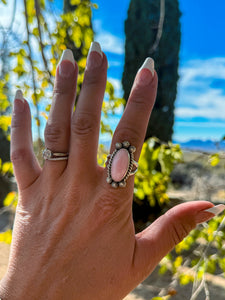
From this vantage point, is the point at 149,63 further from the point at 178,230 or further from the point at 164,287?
the point at 164,287

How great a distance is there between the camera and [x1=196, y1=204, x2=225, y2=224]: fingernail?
3.24 ft

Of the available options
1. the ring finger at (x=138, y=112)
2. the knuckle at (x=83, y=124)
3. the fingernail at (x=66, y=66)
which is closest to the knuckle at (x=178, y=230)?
the ring finger at (x=138, y=112)

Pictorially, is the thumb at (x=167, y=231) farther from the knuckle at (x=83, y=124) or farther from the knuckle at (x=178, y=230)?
the knuckle at (x=83, y=124)

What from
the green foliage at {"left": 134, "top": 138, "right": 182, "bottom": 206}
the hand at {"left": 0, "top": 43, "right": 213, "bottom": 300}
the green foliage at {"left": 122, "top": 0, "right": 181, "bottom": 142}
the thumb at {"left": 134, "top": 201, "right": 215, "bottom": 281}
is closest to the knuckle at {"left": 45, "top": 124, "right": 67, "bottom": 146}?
the hand at {"left": 0, "top": 43, "right": 213, "bottom": 300}

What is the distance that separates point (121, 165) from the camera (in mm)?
931

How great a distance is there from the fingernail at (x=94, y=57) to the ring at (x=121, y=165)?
0.99ft

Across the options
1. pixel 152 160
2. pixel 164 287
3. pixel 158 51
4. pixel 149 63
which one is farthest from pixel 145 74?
pixel 158 51

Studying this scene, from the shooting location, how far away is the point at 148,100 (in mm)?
1023

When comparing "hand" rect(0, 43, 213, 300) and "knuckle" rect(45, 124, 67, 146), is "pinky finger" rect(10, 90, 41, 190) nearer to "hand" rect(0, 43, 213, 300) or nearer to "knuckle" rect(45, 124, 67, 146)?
"hand" rect(0, 43, 213, 300)

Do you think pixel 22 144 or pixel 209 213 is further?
pixel 22 144

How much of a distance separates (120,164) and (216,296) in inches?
101

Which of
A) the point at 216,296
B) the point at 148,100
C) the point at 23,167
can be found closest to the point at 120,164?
the point at 148,100

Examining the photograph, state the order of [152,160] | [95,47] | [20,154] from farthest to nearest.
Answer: [152,160] < [20,154] < [95,47]

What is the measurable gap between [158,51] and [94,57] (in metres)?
4.97
